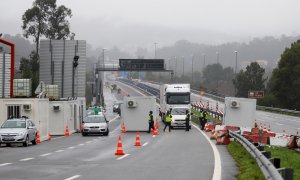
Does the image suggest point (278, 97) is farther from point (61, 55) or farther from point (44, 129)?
point (44, 129)

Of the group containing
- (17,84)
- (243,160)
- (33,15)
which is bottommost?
(243,160)

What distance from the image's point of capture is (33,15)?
9438 cm

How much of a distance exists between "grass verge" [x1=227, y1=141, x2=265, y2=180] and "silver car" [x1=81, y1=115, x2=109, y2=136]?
1615 centimetres

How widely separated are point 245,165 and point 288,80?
267ft

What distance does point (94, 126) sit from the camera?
4328 centimetres

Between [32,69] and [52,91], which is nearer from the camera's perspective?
[52,91]

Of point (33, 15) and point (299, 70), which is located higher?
point (33, 15)

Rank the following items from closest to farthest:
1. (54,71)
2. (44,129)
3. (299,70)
Result: (44,129)
(54,71)
(299,70)

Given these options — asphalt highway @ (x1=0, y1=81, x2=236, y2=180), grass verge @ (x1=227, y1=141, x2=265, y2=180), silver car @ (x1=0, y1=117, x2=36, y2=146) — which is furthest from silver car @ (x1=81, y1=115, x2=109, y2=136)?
asphalt highway @ (x1=0, y1=81, x2=236, y2=180)

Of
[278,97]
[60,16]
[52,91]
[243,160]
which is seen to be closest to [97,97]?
[60,16]

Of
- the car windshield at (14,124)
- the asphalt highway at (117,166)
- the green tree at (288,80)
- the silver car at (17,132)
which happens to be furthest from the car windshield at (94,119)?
the green tree at (288,80)

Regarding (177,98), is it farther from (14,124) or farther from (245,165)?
(245,165)

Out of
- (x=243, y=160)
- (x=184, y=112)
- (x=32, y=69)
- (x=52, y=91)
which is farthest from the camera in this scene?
(x=32, y=69)

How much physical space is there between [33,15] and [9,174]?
262ft
